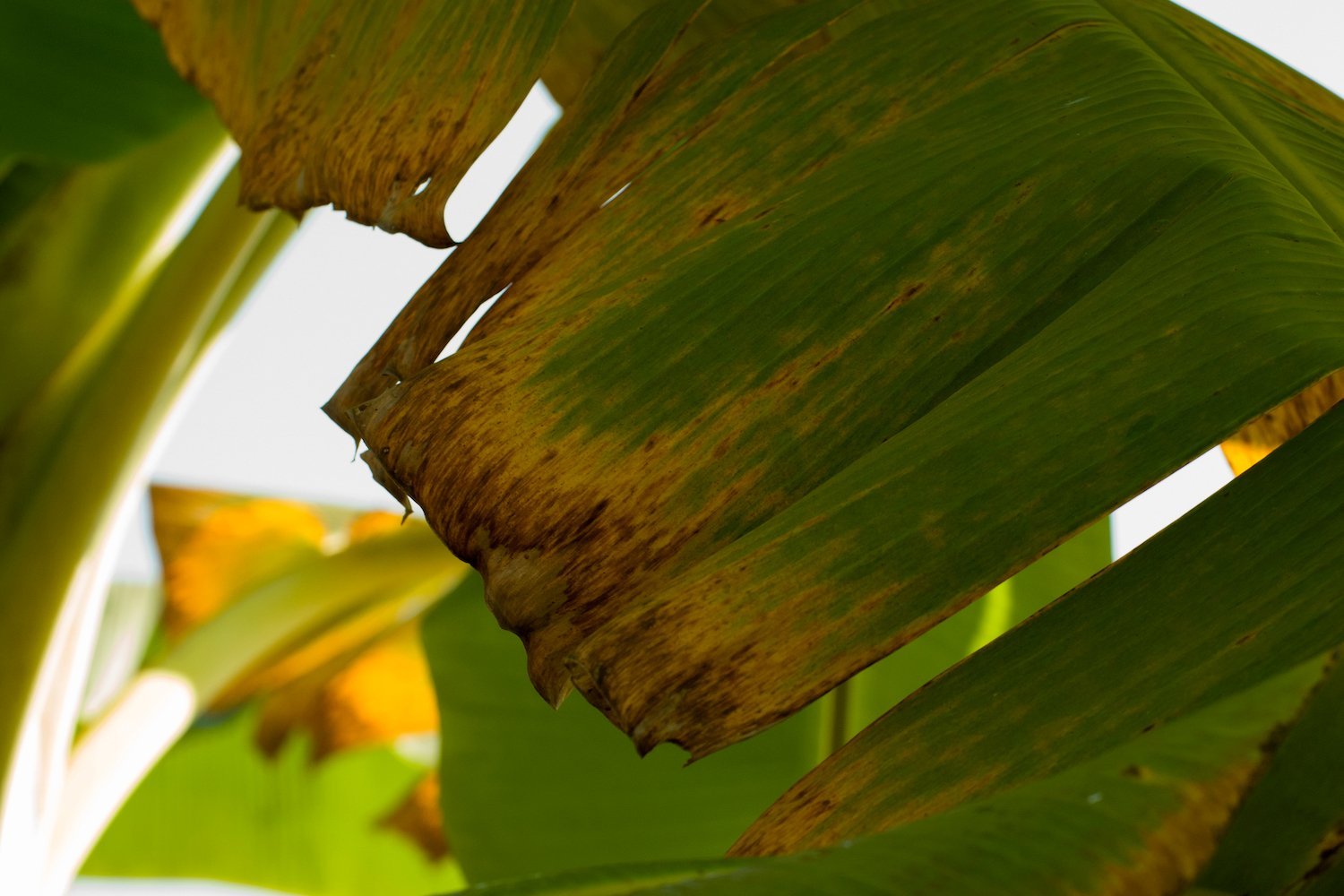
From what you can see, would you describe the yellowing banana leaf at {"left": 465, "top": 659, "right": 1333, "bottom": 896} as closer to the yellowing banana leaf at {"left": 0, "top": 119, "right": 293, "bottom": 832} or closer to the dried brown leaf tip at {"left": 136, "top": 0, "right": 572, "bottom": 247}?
the dried brown leaf tip at {"left": 136, "top": 0, "right": 572, "bottom": 247}

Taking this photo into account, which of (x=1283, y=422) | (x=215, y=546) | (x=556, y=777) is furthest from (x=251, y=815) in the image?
(x=1283, y=422)

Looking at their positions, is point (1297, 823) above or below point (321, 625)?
above

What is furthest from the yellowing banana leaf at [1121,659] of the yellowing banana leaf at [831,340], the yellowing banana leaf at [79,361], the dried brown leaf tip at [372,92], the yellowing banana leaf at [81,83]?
the yellowing banana leaf at [79,361]

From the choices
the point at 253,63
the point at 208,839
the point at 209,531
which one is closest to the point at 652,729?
the point at 253,63

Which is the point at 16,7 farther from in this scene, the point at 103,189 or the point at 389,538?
the point at 389,538

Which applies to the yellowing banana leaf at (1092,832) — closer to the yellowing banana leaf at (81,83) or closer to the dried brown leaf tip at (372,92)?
the dried brown leaf tip at (372,92)

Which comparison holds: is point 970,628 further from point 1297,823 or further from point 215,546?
point 215,546
